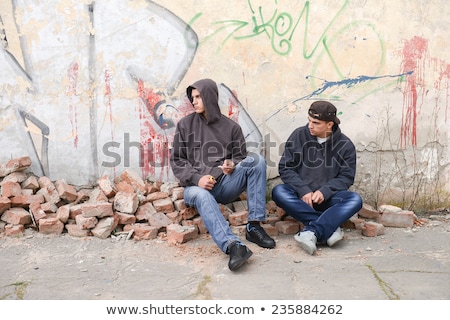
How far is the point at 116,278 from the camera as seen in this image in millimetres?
3592

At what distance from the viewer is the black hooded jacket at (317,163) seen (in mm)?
4316

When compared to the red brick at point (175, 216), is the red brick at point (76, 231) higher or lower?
lower

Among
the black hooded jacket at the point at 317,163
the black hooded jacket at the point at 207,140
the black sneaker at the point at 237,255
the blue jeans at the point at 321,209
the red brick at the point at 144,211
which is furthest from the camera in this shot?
Result: the red brick at the point at 144,211

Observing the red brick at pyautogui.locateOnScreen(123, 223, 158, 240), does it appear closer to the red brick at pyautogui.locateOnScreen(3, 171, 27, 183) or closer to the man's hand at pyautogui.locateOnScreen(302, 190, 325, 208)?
the red brick at pyautogui.locateOnScreen(3, 171, 27, 183)

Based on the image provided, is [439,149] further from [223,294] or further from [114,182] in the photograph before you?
[114,182]

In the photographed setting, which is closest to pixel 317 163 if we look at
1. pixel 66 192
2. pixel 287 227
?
pixel 287 227

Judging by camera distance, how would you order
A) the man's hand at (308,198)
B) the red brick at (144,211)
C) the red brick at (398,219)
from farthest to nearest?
the red brick at (398,219), the red brick at (144,211), the man's hand at (308,198)

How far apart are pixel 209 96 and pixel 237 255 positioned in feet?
4.87

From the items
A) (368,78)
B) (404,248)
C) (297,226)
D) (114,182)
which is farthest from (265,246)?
(368,78)

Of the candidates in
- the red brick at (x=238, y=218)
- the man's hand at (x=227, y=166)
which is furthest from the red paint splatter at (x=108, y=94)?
the red brick at (x=238, y=218)

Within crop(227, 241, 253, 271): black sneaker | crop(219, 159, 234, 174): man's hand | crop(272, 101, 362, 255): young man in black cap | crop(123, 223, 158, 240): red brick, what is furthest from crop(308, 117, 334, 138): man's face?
crop(123, 223, 158, 240): red brick

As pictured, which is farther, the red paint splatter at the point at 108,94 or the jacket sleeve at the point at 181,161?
the red paint splatter at the point at 108,94

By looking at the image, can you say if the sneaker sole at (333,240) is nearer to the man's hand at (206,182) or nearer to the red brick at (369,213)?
the red brick at (369,213)

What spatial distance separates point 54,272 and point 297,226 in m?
2.12
